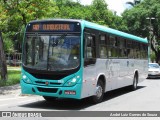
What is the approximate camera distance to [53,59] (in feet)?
39.9

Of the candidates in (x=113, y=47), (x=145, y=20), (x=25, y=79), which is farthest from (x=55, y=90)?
(x=145, y=20)

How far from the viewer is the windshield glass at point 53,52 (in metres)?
12.1

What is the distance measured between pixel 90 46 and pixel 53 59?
1.48 metres

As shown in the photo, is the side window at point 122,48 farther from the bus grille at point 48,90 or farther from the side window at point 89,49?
the bus grille at point 48,90

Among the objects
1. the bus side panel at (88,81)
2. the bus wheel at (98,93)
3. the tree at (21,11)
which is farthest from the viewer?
the tree at (21,11)

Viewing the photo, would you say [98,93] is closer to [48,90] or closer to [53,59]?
[48,90]

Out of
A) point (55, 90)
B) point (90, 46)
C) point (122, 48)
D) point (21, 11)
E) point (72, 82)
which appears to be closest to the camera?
point (72, 82)

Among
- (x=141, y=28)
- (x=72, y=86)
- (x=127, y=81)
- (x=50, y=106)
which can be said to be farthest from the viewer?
(x=141, y=28)

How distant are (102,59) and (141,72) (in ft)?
26.6

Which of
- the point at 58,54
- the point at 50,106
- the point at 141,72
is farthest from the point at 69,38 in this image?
the point at 141,72

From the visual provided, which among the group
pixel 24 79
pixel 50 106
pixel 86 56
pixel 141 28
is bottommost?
pixel 50 106

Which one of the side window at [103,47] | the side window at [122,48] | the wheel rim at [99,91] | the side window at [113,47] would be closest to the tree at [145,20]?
the side window at [122,48]

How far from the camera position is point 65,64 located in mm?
12047

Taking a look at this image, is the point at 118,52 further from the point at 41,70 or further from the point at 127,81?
the point at 41,70
